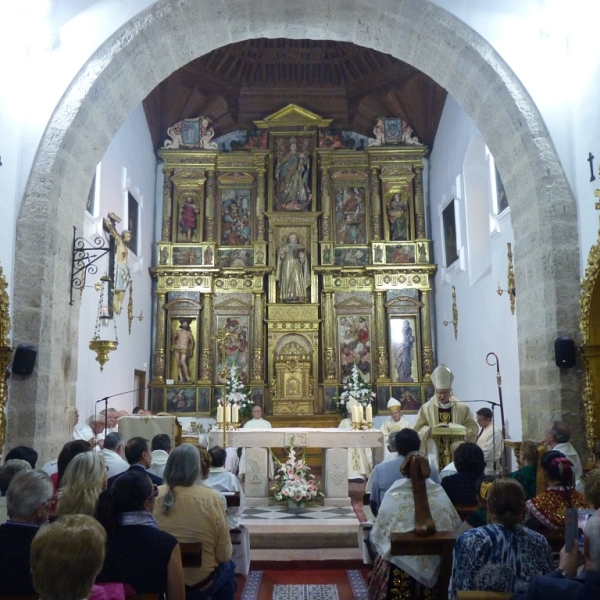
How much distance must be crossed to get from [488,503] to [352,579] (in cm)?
344

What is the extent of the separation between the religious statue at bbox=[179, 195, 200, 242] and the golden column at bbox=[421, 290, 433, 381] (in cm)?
575

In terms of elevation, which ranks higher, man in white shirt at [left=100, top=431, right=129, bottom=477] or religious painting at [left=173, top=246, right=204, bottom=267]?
religious painting at [left=173, top=246, right=204, bottom=267]

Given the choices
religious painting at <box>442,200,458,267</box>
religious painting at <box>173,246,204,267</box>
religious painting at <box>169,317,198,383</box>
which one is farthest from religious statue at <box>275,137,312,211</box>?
religious painting at <box>169,317,198,383</box>

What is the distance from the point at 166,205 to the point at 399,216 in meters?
5.67

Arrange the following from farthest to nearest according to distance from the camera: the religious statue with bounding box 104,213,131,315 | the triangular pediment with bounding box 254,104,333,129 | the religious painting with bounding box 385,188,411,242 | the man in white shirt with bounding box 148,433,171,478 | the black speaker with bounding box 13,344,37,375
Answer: the triangular pediment with bounding box 254,104,333,129, the religious painting with bounding box 385,188,411,242, the religious statue with bounding box 104,213,131,315, the black speaker with bounding box 13,344,37,375, the man in white shirt with bounding box 148,433,171,478

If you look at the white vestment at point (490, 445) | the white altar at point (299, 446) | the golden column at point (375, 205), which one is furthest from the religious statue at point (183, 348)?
the white vestment at point (490, 445)

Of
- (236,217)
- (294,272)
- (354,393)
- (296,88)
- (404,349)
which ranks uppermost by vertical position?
(296,88)

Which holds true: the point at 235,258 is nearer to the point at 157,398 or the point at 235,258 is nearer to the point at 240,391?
the point at 240,391

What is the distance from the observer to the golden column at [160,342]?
15289mm

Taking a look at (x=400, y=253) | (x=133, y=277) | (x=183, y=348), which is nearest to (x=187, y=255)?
(x=133, y=277)

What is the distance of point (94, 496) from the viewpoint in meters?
3.19

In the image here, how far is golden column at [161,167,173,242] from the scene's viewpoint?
16125 millimetres

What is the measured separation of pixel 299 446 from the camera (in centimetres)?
929

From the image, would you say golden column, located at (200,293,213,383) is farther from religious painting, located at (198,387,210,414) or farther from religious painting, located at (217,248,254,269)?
religious painting, located at (217,248,254,269)
